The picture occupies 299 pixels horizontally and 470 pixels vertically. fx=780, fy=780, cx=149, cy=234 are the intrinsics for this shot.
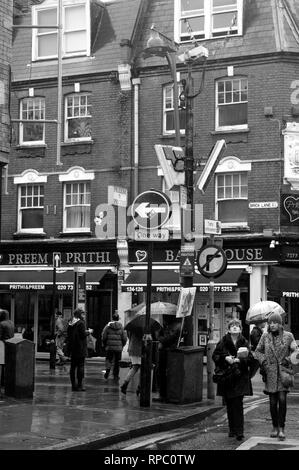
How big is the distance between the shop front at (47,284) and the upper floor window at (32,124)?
13.1ft

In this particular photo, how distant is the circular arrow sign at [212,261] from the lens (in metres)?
15.0

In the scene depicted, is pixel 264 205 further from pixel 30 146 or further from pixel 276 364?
pixel 276 364

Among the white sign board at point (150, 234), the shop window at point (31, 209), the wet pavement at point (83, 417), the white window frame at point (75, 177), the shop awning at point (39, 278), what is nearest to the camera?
the wet pavement at point (83, 417)

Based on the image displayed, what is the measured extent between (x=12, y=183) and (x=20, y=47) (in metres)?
5.32

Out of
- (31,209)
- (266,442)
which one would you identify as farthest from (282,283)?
(266,442)

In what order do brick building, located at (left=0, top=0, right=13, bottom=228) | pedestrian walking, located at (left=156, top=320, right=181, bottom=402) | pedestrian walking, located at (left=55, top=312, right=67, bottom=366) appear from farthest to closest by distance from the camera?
pedestrian walking, located at (left=55, top=312, right=67, bottom=366) < brick building, located at (left=0, top=0, right=13, bottom=228) < pedestrian walking, located at (left=156, top=320, right=181, bottom=402)

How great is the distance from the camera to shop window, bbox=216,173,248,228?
26078 millimetres

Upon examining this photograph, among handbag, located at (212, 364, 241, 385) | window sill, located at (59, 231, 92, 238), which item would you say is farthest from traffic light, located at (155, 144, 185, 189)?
window sill, located at (59, 231, 92, 238)

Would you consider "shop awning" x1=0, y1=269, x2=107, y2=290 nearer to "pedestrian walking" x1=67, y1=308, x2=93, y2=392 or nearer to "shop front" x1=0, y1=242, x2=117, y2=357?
"shop front" x1=0, y1=242, x2=117, y2=357

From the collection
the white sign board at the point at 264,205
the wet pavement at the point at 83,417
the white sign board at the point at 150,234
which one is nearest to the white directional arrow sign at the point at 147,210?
the white sign board at the point at 150,234

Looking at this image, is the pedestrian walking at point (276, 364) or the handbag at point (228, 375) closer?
the pedestrian walking at point (276, 364)

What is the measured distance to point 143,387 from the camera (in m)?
13.4

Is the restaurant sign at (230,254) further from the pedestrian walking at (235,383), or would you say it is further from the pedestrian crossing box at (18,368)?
the pedestrian walking at (235,383)

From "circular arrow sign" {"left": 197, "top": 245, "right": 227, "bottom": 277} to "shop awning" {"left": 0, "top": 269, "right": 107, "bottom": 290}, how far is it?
40.5ft
